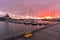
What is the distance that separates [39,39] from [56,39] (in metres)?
3.48

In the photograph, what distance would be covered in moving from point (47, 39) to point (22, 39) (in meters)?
5.13

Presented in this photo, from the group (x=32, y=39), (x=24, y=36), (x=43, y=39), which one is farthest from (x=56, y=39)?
(x=24, y=36)

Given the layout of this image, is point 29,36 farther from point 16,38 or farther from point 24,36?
point 16,38

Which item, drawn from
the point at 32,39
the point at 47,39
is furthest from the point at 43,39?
the point at 32,39

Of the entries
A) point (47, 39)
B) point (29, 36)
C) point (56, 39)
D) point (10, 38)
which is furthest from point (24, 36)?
point (56, 39)

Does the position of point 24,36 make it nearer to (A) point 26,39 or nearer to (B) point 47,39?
(A) point 26,39

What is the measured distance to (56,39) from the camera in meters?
21.6

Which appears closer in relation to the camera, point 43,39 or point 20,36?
point 43,39

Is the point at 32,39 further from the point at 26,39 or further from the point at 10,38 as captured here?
the point at 10,38

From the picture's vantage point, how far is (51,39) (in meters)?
21.6

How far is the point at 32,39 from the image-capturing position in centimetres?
2170

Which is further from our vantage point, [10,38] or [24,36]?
[24,36]

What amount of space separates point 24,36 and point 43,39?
13.5ft

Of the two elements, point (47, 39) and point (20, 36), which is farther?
point (20, 36)
